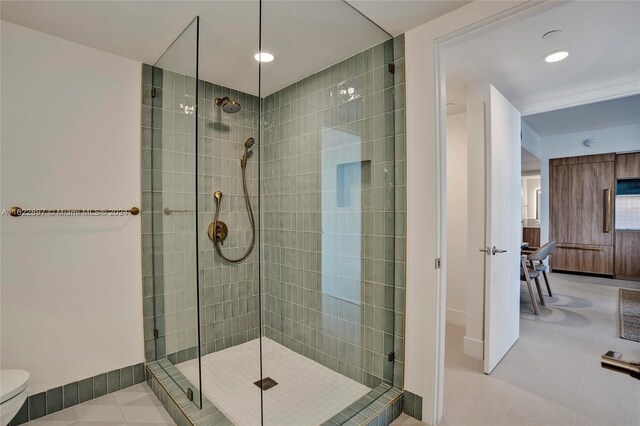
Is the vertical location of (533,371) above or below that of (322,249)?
below

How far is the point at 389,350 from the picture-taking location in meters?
1.99

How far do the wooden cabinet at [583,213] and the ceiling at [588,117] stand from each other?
688 mm

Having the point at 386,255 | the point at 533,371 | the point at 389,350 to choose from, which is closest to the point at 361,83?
the point at 386,255

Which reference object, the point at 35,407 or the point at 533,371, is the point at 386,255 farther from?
the point at 35,407

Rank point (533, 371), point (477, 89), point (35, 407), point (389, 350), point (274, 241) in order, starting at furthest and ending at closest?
point (477, 89) → point (533, 371) → point (274, 241) → point (389, 350) → point (35, 407)

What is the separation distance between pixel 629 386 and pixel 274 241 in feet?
8.70

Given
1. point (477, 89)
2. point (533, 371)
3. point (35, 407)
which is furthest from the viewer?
point (477, 89)

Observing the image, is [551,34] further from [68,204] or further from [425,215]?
[68,204]

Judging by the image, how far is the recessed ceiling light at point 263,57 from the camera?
1.87 m

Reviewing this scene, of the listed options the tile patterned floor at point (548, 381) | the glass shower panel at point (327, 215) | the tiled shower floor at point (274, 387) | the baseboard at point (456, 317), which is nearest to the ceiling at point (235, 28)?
the glass shower panel at point (327, 215)

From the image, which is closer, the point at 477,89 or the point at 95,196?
the point at 95,196

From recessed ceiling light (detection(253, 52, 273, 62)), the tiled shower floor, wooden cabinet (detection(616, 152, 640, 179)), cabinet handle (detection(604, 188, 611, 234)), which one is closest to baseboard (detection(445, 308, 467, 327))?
the tiled shower floor

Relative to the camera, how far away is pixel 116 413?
75.4 inches

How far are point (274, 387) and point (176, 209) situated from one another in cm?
129
